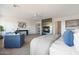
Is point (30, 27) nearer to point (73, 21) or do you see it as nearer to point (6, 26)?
point (6, 26)

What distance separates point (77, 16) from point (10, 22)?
7.72 metres

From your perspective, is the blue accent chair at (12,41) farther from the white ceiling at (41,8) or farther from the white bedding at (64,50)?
the white bedding at (64,50)

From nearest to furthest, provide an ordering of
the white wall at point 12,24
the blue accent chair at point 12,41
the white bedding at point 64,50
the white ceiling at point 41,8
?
the white bedding at point 64,50, the white ceiling at point 41,8, the blue accent chair at point 12,41, the white wall at point 12,24

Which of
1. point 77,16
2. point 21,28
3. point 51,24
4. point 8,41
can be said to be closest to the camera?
point 8,41

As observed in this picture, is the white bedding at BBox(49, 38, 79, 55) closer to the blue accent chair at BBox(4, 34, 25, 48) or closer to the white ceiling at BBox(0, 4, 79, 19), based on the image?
the white ceiling at BBox(0, 4, 79, 19)

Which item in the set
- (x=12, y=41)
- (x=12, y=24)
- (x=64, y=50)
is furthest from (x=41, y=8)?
(x=12, y=24)

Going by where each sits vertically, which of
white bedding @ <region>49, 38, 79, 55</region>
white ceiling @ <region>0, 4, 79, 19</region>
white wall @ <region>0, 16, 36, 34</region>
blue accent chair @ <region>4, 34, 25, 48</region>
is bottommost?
blue accent chair @ <region>4, 34, 25, 48</region>

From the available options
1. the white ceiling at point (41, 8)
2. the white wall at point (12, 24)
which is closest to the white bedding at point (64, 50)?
the white ceiling at point (41, 8)

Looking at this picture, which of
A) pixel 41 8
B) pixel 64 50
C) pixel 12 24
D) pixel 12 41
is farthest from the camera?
pixel 12 24

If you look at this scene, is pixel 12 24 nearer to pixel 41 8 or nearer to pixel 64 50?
pixel 41 8

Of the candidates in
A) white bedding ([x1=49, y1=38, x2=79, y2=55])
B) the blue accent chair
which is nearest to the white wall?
the blue accent chair

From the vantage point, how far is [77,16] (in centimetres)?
755

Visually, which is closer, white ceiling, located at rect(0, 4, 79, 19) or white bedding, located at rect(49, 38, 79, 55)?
white bedding, located at rect(49, 38, 79, 55)
